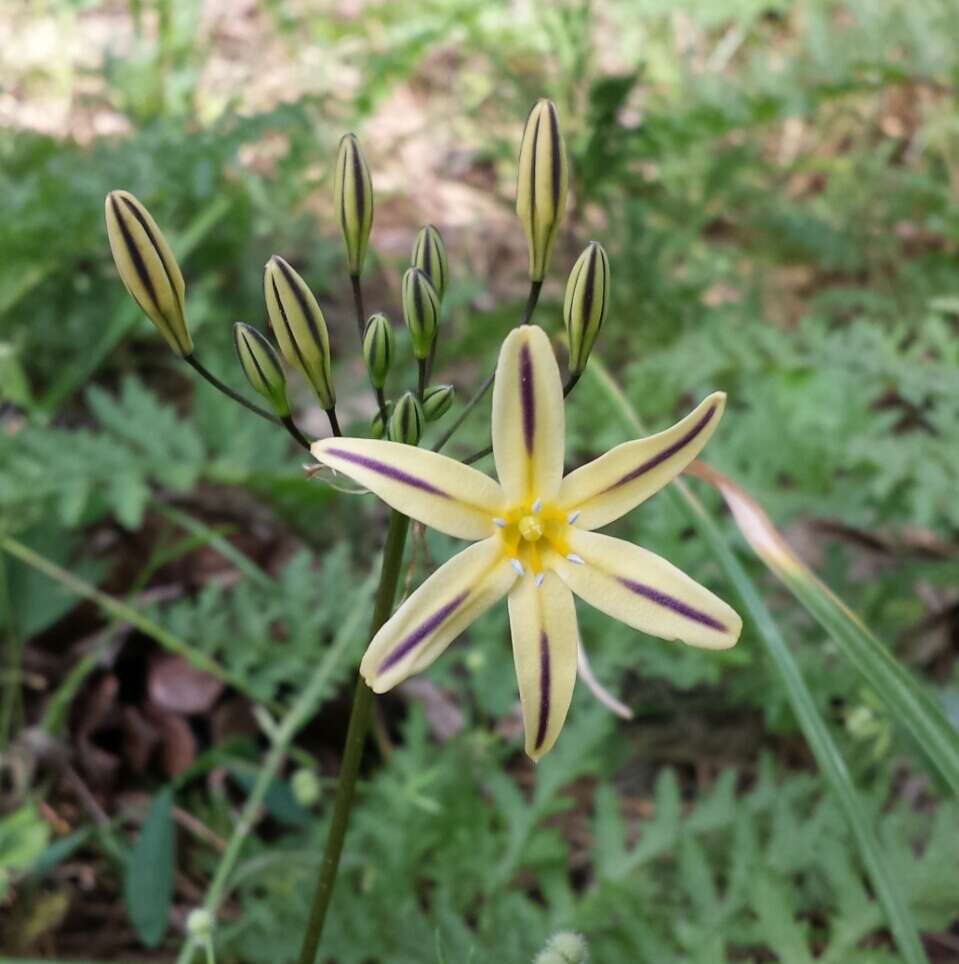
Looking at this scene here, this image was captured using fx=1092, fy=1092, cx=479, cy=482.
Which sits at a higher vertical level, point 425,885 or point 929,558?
point 929,558

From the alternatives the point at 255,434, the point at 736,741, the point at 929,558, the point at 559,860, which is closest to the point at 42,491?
the point at 255,434

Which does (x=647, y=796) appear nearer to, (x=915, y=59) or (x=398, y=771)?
(x=398, y=771)

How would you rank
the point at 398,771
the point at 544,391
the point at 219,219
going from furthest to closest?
1. the point at 219,219
2. the point at 398,771
3. the point at 544,391

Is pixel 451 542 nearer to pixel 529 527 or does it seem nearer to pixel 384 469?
pixel 529 527

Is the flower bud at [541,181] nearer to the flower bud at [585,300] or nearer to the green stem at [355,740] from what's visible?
the flower bud at [585,300]

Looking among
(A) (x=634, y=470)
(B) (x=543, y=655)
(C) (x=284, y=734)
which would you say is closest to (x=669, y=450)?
(A) (x=634, y=470)

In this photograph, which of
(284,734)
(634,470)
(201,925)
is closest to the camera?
(634,470)

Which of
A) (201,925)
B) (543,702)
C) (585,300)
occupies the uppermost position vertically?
(585,300)
